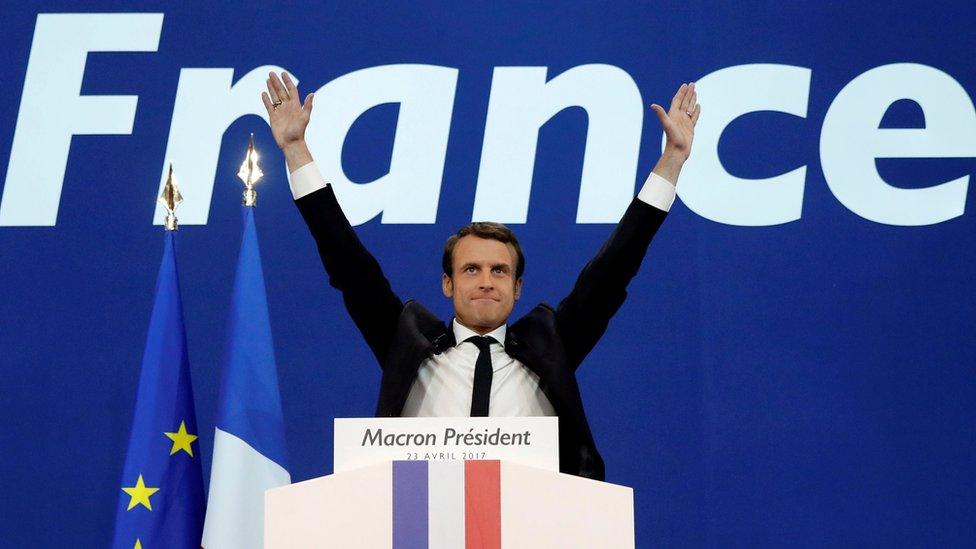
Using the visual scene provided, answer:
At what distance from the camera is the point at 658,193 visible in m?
3.48

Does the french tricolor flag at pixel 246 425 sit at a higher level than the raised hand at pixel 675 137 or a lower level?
lower

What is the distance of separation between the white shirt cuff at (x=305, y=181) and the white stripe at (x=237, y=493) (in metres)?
0.84

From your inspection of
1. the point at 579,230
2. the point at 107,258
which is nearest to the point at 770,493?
the point at 579,230

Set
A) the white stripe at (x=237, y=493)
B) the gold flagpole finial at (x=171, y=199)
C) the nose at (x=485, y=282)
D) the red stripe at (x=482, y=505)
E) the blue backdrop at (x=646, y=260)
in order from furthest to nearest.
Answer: the blue backdrop at (x=646, y=260)
the gold flagpole finial at (x=171, y=199)
the white stripe at (x=237, y=493)
the nose at (x=485, y=282)
the red stripe at (x=482, y=505)

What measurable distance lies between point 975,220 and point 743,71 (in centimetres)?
93

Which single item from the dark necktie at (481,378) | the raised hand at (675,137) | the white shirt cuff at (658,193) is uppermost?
the raised hand at (675,137)

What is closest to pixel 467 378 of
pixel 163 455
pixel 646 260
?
pixel 163 455

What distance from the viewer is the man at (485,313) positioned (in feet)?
11.0

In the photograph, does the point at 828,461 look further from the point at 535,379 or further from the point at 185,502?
the point at 185,502

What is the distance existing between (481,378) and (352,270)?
454mm

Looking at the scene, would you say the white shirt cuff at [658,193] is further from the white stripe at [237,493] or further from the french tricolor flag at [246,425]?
the white stripe at [237,493]

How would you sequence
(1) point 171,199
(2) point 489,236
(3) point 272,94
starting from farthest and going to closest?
(1) point 171,199 → (3) point 272,94 → (2) point 489,236

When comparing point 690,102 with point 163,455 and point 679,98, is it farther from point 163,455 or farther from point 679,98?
point 163,455

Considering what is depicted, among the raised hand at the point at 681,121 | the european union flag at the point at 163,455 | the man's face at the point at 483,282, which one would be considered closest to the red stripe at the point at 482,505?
the man's face at the point at 483,282
